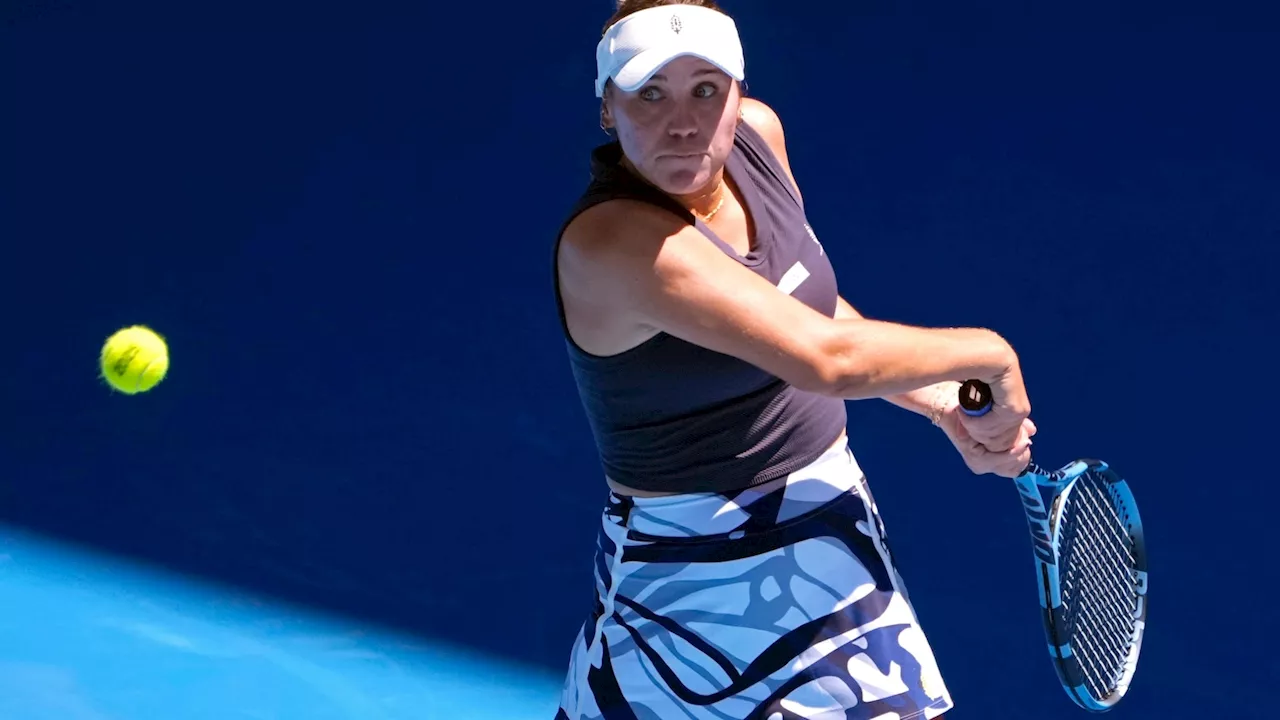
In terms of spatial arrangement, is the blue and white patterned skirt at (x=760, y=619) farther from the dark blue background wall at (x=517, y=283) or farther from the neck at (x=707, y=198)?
the dark blue background wall at (x=517, y=283)

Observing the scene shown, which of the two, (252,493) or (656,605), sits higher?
(252,493)

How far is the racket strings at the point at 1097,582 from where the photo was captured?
2.74m

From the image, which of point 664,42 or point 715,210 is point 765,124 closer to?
point 715,210

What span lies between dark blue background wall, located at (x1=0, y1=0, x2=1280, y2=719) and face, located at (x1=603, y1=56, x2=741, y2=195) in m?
1.68

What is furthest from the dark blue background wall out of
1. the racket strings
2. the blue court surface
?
the racket strings

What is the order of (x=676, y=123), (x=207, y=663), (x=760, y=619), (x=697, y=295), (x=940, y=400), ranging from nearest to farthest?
1. (x=697, y=295)
2. (x=676, y=123)
3. (x=760, y=619)
4. (x=940, y=400)
5. (x=207, y=663)

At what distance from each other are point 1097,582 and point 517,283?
7.23ft

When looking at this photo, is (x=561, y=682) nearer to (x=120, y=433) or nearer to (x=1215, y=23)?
(x=120, y=433)

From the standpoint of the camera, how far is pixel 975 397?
7.25 ft

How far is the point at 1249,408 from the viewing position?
379 centimetres

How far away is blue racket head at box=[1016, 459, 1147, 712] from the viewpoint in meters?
2.55

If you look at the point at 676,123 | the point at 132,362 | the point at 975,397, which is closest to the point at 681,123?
the point at 676,123

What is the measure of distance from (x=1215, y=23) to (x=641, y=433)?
3278 mm

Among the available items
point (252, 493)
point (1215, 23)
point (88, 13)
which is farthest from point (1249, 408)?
point (88, 13)
